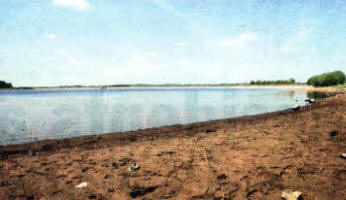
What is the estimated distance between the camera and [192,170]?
207 inches

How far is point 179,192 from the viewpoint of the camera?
4289 mm

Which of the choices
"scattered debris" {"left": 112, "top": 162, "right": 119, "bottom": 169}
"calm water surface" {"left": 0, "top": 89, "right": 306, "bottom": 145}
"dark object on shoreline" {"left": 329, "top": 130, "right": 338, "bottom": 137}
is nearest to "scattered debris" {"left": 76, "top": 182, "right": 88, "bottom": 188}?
"scattered debris" {"left": 112, "top": 162, "right": 119, "bottom": 169}

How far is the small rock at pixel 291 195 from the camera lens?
143 inches

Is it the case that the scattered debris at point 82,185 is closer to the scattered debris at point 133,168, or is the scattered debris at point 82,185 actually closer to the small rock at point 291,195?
the scattered debris at point 133,168

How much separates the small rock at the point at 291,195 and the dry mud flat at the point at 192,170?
5.2 inches

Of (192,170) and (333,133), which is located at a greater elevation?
(333,133)

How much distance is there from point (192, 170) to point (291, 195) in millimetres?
2332

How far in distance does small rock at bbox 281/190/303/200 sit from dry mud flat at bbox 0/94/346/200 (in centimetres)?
13

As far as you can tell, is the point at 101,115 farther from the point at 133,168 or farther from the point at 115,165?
the point at 133,168

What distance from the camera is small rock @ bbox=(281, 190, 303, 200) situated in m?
3.62

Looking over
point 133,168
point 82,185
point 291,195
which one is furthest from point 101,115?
point 291,195

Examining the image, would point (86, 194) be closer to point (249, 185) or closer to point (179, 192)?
point (179, 192)

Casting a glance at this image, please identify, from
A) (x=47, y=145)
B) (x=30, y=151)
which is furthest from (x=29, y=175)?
(x=47, y=145)

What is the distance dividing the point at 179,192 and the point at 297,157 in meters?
3.59
